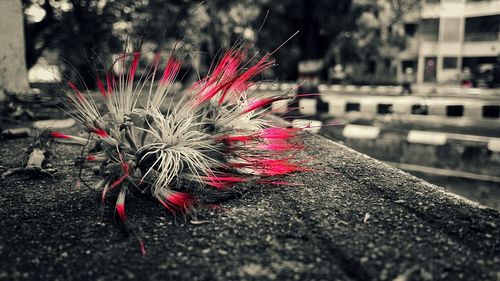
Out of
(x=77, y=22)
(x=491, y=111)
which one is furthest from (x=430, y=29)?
(x=77, y=22)

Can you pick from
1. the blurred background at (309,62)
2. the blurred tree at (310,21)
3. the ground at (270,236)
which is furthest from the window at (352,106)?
the ground at (270,236)

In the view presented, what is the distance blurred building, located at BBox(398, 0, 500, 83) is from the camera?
31.4m

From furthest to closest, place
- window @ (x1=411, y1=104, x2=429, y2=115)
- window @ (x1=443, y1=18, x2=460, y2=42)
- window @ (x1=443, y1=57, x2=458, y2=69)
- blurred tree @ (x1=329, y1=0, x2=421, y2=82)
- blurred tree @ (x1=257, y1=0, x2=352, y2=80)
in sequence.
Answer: window @ (x1=443, y1=57, x2=458, y2=69) < window @ (x1=443, y1=18, x2=460, y2=42) < blurred tree @ (x1=329, y1=0, x2=421, y2=82) < blurred tree @ (x1=257, y1=0, x2=352, y2=80) < window @ (x1=411, y1=104, x2=429, y2=115)

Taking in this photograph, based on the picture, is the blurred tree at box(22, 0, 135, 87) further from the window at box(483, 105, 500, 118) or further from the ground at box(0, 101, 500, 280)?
the window at box(483, 105, 500, 118)

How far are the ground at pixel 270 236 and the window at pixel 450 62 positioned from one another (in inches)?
1353

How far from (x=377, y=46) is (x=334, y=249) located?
2412 centimetres

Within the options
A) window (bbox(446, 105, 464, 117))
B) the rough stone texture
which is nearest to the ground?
the rough stone texture

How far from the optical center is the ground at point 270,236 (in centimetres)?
119

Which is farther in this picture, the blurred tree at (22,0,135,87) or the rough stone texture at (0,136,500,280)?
the blurred tree at (22,0,135,87)

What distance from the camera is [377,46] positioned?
2389cm

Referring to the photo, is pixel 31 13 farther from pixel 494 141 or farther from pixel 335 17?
pixel 335 17

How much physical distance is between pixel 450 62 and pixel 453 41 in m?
1.52

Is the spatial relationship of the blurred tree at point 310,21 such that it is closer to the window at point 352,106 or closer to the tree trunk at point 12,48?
the window at point 352,106

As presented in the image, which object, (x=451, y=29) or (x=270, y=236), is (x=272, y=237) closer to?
(x=270, y=236)
